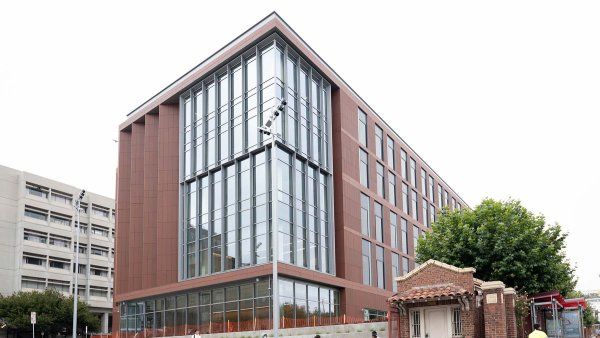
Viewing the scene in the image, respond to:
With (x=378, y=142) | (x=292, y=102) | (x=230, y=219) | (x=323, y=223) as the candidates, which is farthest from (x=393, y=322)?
(x=378, y=142)

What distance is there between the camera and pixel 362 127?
57219mm

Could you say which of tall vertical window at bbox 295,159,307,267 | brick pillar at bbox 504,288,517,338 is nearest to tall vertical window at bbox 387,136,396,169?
tall vertical window at bbox 295,159,307,267

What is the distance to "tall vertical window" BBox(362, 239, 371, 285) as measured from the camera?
5281 centimetres

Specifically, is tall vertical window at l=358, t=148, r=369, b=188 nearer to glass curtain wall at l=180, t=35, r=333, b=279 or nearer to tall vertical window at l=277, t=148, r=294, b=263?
glass curtain wall at l=180, t=35, r=333, b=279

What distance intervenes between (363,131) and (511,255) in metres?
23.8

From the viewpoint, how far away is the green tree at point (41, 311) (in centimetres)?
7200

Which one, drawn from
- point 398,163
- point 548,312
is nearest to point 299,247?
point 548,312

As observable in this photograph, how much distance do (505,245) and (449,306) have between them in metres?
11.4

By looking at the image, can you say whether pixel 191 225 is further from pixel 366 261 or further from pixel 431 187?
pixel 431 187

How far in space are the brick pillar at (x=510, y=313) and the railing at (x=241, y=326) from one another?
29.3ft

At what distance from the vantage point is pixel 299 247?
4425cm

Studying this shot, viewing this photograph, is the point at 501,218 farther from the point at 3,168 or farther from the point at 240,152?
the point at 3,168

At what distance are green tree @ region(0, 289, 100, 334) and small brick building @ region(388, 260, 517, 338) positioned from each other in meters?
57.3

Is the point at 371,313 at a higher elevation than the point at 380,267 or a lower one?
lower
